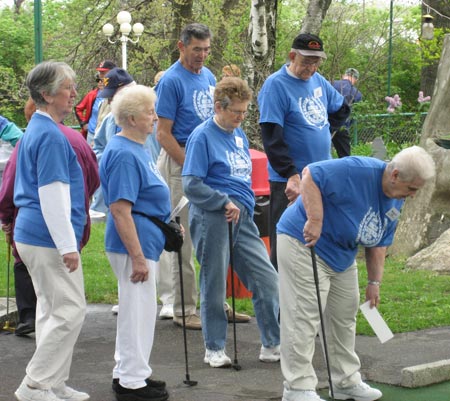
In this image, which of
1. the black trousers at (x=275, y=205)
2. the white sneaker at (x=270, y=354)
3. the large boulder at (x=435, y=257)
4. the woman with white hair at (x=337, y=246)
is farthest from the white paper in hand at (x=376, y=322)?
the large boulder at (x=435, y=257)

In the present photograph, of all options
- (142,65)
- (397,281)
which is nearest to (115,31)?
(142,65)

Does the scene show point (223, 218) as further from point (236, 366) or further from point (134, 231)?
point (134, 231)

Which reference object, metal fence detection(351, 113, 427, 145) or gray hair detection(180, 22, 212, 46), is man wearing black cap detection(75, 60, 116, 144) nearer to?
metal fence detection(351, 113, 427, 145)

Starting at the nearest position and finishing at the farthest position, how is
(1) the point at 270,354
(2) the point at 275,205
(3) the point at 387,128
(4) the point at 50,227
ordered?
(4) the point at 50,227
(1) the point at 270,354
(2) the point at 275,205
(3) the point at 387,128

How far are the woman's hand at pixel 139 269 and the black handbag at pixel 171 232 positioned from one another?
30cm

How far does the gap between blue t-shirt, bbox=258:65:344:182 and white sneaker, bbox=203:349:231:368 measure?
4.31 feet

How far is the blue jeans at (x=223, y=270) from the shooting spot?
6.78m

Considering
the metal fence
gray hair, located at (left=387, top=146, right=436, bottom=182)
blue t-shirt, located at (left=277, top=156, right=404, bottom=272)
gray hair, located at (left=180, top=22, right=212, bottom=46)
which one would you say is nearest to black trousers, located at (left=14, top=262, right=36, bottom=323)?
gray hair, located at (left=180, top=22, right=212, bottom=46)

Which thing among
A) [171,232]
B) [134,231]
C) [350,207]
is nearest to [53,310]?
[134,231]

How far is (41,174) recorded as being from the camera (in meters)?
5.52

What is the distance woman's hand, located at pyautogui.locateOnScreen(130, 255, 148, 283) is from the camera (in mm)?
5746

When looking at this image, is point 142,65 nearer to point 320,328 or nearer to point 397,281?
point 397,281

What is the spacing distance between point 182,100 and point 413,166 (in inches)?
110

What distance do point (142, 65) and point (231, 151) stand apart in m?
21.5
